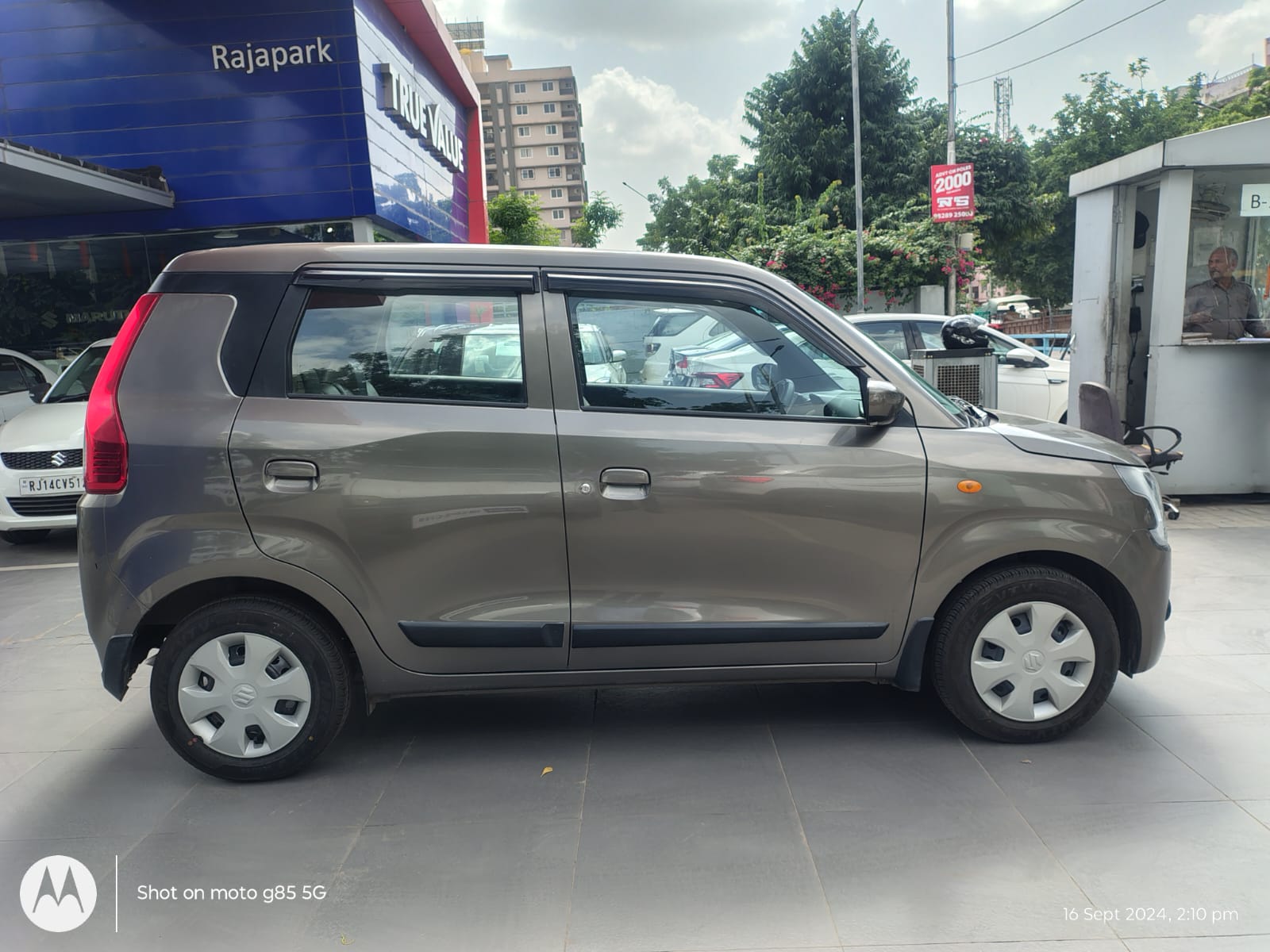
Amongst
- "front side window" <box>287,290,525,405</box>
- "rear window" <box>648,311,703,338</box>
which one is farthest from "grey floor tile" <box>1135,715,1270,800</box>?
"front side window" <box>287,290,525,405</box>

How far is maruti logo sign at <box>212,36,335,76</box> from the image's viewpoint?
12734 mm

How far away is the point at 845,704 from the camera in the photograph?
4.06 metres

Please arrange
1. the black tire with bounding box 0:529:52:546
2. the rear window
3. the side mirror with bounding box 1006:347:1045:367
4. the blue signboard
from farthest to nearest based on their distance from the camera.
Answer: the blue signboard → the side mirror with bounding box 1006:347:1045:367 → the black tire with bounding box 0:529:52:546 → the rear window

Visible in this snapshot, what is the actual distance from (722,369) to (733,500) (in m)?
0.52

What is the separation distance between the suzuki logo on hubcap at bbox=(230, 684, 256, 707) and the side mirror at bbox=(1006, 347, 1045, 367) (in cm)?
703

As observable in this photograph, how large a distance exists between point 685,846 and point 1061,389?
849 cm

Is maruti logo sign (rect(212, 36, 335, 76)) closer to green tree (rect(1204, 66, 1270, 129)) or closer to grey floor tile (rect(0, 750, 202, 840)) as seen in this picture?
grey floor tile (rect(0, 750, 202, 840))

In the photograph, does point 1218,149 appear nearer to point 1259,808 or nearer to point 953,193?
point 1259,808

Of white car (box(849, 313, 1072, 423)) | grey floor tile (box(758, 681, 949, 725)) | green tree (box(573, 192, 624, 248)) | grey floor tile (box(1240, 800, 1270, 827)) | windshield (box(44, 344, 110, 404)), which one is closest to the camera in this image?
grey floor tile (box(1240, 800, 1270, 827))

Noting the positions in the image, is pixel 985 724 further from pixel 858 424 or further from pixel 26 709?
pixel 26 709

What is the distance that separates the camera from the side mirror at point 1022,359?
852cm

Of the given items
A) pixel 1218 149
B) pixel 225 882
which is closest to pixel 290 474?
pixel 225 882

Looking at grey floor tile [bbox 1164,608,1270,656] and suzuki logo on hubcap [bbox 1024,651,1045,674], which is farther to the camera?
grey floor tile [bbox 1164,608,1270,656]

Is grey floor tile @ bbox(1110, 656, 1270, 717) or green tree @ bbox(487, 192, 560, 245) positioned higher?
green tree @ bbox(487, 192, 560, 245)
